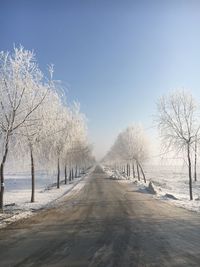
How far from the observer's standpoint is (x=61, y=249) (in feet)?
28.7

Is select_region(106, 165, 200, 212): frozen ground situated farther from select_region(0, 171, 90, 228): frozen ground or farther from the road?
select_region(0, 171, 90, 228): frozen ground

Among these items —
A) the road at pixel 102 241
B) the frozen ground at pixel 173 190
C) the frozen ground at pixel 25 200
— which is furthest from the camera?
the frozen ground at pixel 173 190

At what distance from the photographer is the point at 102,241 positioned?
971 cm

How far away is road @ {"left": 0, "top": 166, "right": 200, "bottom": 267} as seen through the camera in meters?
7.61

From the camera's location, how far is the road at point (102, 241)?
7605 millimetres

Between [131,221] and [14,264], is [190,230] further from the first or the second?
[14,264]

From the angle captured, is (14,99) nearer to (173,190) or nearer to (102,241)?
(102,241)

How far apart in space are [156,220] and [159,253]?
19.2 ft

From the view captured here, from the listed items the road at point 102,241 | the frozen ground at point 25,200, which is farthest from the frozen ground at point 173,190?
the frozen ground at point 25,200

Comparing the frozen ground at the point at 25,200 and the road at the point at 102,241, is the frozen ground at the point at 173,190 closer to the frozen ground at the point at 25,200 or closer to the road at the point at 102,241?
the road at the point at 102,241

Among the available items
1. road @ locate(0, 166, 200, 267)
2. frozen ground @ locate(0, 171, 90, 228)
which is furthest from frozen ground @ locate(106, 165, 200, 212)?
frozen ground @ locate(0, 171, 90, 228)

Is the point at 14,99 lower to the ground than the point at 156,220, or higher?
higher

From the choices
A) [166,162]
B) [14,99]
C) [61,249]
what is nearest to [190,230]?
[61,249]

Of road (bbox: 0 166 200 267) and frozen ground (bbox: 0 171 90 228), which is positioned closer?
road (bbox: 0 166 200 267)
